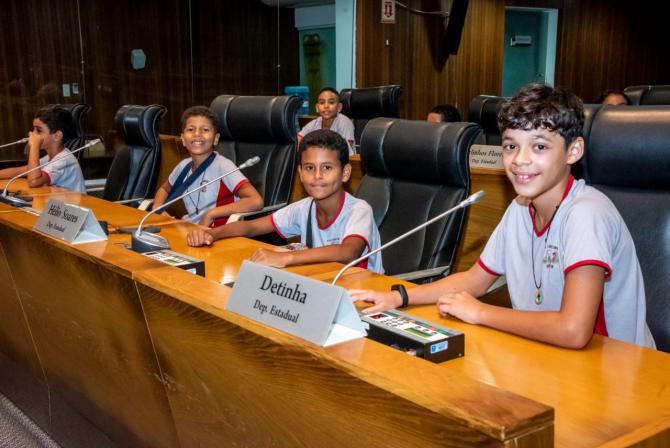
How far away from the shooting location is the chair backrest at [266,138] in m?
3.30

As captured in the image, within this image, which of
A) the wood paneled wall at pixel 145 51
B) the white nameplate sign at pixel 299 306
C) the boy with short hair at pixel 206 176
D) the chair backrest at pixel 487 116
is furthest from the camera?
the wood paneled wall at pixel 145 51

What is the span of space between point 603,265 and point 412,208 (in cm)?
111

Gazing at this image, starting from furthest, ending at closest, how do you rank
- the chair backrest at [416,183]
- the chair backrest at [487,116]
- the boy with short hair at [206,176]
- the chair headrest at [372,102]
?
the chair headrest at [372,102], the chair backrest at [487,116], the boy with short hair at [206,176], the chair backrest at [416,183]

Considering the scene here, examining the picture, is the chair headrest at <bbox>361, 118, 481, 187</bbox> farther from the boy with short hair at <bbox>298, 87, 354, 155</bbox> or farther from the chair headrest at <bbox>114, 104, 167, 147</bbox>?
the boy with short hair at <bbox>298, 87, 354, 155</bbox>

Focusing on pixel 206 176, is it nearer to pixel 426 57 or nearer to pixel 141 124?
pixel 141 124

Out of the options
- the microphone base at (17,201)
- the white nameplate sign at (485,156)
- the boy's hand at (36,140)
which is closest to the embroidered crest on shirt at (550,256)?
the microphone base at (17,201)

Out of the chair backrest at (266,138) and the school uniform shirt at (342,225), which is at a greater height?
the chair backrest at (266,138)

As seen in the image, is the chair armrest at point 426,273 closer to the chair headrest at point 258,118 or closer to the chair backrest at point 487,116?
the chair headrest at point 258,118

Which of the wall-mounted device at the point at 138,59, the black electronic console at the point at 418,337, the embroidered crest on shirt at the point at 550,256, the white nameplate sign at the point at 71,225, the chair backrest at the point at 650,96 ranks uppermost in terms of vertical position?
the wall-mounted device at the point at 138,59

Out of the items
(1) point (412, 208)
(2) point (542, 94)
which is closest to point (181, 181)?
(1) point (412, 208)

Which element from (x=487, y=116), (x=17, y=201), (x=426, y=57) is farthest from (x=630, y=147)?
(x=426, y=57)

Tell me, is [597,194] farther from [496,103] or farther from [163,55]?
[163,55]

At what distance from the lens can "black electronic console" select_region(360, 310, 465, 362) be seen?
3.69ft

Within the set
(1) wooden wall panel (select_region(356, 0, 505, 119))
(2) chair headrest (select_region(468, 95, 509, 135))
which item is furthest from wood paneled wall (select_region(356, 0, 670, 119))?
(2) chair headrest (select_region(468, 95, 509, 135))
